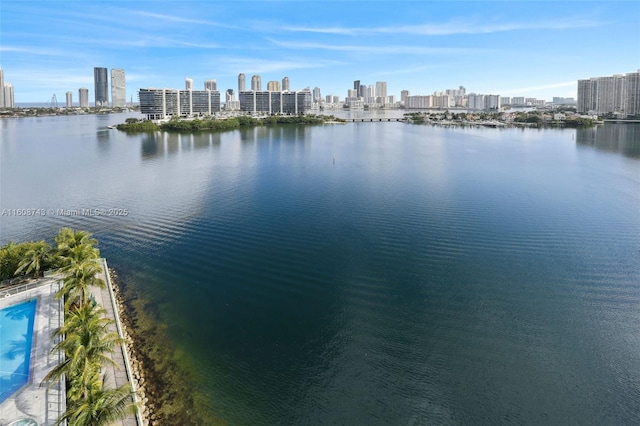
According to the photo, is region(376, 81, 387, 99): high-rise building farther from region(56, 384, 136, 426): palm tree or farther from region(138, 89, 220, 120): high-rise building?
region(56, 384, 136, 426): palm tree

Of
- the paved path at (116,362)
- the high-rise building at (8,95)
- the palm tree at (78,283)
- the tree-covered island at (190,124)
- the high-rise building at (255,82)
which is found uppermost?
the high-rise building at (255,82)

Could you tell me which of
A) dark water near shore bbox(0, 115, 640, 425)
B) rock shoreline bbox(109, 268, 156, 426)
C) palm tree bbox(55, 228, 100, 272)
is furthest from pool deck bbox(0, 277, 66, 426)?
dark water near shore bbox(0, 115, 640, 425)

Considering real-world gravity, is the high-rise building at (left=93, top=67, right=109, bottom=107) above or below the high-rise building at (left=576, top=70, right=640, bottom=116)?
above

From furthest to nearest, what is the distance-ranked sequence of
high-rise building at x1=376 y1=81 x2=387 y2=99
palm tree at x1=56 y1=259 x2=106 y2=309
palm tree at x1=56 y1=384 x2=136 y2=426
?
high-rise building at x1=376 y1=81 x2=387 y2=99 < palm tree at x1=56 y1=259 x2=106 y2=309 < palm tree at x1=56 y1=384 x2=136 y2=426

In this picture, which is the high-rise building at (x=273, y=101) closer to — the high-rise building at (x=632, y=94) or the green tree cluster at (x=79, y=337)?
the high-rise building at (x=632, y=94)

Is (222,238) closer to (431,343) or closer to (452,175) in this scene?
(431,343)

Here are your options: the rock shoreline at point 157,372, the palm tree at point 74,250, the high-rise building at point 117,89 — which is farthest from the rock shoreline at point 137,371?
the high-rise building at point 117,89
